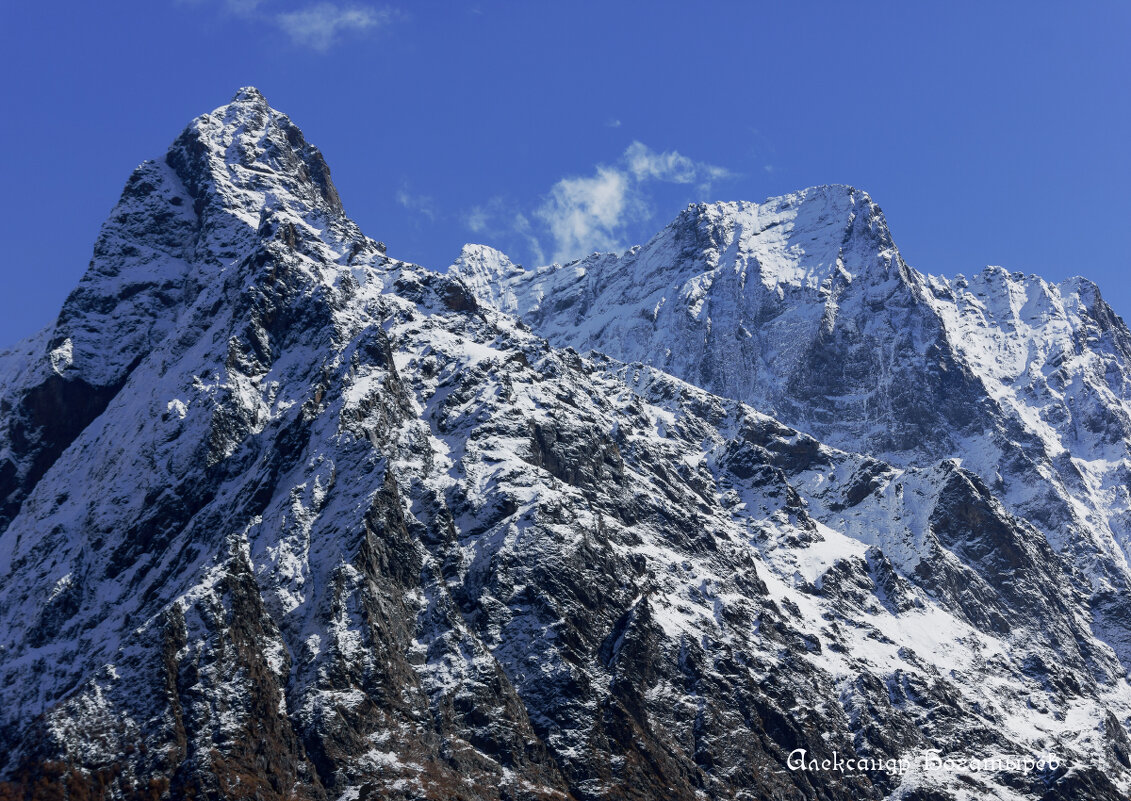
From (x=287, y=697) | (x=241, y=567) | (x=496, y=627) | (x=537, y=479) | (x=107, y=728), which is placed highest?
(x=537, y=479)

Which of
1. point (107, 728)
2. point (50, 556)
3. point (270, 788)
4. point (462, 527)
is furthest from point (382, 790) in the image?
point (50, 556)

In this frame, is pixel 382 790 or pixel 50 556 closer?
pixel 382 790

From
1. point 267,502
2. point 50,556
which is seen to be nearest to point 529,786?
point 267,502

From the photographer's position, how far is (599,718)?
171000 millimetres

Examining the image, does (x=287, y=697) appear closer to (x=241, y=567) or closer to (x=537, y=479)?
(x=241, y=567)

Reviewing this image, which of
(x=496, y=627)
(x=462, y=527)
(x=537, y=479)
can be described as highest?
(x=537, y=479)

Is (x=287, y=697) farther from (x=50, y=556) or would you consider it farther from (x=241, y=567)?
(x=50, y=556)

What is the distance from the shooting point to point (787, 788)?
7111 inches

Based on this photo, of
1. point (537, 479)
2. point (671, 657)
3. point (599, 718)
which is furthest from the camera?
point (537, 479)

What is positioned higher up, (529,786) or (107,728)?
(529,786)

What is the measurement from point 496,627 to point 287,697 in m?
27.3

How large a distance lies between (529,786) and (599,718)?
14420mm

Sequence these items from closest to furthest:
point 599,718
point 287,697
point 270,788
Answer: point 270,788, point 287,697, point 599,718

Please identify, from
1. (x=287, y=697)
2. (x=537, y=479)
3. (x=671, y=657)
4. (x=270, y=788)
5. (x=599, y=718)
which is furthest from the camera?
(x=537, y=479)
